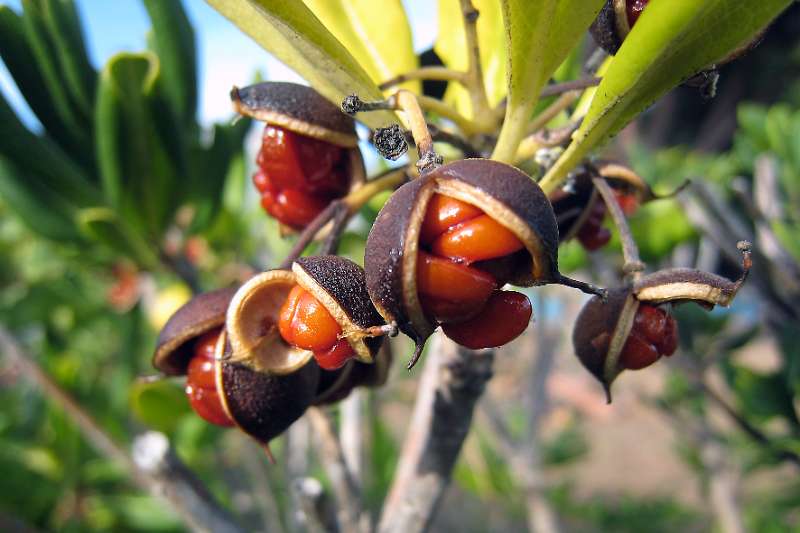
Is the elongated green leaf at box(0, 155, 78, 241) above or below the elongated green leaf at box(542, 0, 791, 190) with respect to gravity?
above

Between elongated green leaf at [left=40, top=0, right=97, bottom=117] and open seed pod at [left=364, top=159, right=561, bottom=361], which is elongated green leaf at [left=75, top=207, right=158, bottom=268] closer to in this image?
elongated green leaf at [left=40, top=0, right=97, bottom=117]

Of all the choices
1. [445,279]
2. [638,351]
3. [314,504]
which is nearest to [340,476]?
[314,504]

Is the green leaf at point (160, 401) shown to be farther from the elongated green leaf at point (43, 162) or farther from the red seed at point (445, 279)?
the red seed at point (445, 279)

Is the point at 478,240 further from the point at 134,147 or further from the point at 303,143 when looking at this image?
the point at 134,147

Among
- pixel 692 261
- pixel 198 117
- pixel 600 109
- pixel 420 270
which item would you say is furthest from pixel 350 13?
pixel 692 261

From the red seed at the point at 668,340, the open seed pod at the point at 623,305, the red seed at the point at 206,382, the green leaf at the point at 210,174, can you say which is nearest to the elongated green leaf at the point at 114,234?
the green leaf at the point at 210,174

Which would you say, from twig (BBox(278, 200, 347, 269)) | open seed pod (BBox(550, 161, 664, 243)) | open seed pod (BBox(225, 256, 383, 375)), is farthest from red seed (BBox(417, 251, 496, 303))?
open seed pod (BBox(550, 161, 664, 243))
